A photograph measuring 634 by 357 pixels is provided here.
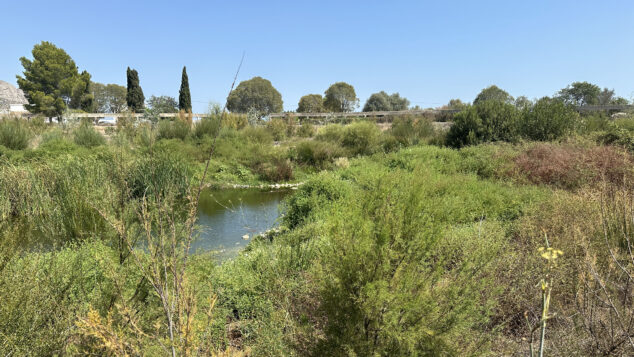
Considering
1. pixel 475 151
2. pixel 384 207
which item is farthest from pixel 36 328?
pixel 475 151

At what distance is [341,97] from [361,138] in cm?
2879

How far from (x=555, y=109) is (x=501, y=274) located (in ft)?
33.8

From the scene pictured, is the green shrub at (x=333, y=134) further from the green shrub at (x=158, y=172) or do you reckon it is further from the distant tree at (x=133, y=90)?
the distant tree at (x=133, y=90)

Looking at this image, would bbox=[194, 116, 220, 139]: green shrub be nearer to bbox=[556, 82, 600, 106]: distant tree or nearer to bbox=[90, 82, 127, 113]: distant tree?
bbox=[556, 82, 600, 106]: distant tree

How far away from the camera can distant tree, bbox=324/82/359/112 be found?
44312mm

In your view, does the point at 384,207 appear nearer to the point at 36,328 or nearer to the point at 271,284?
the point at 271,284

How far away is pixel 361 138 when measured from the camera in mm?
17125

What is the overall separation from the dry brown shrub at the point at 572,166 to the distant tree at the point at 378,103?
33588 mm

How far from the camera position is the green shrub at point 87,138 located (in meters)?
→ 12.9

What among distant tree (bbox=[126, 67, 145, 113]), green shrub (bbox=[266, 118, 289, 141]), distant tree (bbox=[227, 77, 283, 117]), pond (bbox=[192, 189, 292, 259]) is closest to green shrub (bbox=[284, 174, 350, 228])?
pond (bbox=[192, 189, 292, 259])

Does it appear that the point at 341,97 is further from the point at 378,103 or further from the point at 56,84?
the point at 56,84

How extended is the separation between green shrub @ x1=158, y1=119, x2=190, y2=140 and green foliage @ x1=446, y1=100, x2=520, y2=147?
12319mm

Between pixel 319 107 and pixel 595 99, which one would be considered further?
pixel 319 107

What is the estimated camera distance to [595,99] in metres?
33.3
